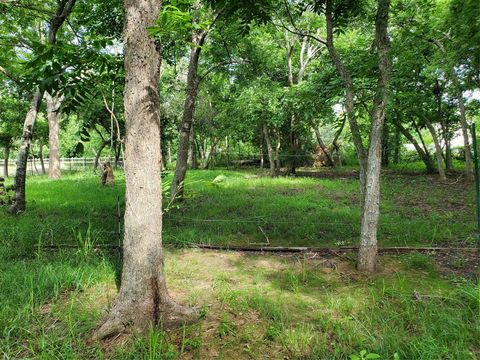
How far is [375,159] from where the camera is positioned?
384cm

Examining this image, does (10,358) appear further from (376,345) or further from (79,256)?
(376,345)

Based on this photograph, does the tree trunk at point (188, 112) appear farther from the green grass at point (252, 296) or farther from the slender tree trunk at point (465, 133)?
the slender tree trunk at point (465, 133)

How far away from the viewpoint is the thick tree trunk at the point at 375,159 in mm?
3820

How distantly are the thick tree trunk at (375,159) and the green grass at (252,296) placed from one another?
0.27 m

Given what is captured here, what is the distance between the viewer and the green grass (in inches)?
Answer: 98.5

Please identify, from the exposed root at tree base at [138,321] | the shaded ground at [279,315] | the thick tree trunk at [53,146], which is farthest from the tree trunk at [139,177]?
the thick tree trunk at [53,146]

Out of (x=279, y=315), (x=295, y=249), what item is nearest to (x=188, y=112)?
(x=295, y=249)

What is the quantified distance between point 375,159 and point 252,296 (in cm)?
201

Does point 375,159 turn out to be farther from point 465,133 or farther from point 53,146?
point 53,146

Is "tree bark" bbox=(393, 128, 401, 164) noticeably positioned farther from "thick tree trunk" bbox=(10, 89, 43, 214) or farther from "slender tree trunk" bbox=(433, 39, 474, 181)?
"thick tree trunk" bbox=(10, 89, 43, 214)

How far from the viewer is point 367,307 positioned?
3.02 meters

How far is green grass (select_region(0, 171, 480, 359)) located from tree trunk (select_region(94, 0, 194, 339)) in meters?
0.24

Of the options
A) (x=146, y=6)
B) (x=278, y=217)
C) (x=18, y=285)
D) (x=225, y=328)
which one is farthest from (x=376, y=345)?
(x=278, y=217)

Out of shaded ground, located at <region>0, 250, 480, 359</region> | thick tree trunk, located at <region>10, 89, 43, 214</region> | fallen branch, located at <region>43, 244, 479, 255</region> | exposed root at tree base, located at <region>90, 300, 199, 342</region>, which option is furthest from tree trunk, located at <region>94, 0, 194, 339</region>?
thick tree trunk, located at <region>10, 89, 43, 214</region>
